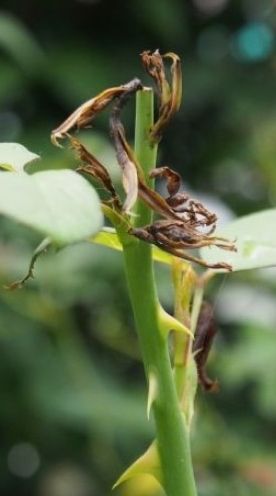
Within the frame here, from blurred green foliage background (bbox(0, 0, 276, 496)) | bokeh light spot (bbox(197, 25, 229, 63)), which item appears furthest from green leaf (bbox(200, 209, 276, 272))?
bokeh light spot (bbox(197, 25, 229, 63))

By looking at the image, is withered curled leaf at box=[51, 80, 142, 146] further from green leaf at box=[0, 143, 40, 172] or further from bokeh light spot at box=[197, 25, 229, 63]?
bokeh light spot at box=[197, 25, 229, 63]

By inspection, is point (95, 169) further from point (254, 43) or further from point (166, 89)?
point (254, 43)

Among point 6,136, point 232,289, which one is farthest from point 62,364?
point 6,136

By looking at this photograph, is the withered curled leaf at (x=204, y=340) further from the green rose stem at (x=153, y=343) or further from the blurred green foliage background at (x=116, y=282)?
the blurred green foliage background at (x=116, y=282)

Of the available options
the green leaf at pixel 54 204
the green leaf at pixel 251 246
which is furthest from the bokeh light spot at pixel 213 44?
the green leaf at pixel 54 204

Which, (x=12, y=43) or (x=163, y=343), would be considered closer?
(x=163, y=343)

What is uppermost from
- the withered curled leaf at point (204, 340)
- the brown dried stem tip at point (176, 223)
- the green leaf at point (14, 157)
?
the green leaf at point (14, 157)

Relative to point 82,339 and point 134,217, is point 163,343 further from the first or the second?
point 82,339
